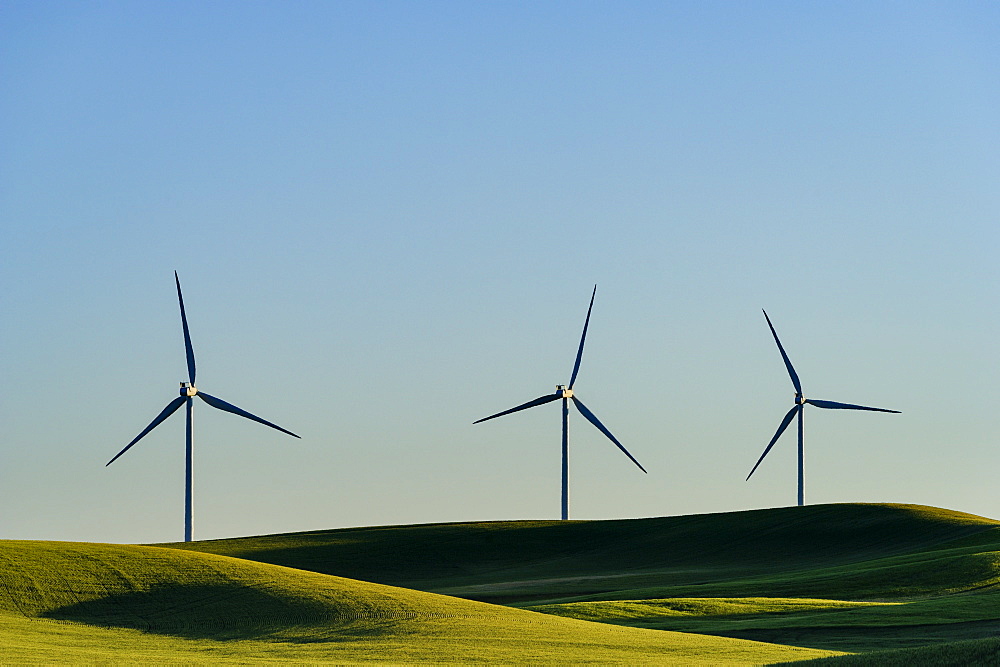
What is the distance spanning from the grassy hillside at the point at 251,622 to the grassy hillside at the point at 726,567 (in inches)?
172

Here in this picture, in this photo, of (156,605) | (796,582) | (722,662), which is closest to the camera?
(722,662)

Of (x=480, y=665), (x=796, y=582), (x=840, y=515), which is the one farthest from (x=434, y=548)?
(x=480, y=665)

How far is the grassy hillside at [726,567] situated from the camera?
1483 inches

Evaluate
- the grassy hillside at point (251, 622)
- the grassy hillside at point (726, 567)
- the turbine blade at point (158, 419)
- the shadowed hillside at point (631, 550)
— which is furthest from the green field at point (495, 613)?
the turbine blade at point (158, 419)

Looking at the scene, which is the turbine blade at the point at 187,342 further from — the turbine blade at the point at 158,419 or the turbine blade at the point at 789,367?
the turbine blade at the point at 789,367

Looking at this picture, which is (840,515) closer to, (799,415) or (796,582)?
(799,415)

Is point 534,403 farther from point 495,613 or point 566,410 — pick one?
point 495,613

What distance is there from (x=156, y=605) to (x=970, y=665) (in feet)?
72.7

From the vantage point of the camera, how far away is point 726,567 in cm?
7038

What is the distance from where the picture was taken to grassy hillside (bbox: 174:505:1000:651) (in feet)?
124

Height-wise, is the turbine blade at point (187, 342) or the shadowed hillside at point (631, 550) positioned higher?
the turbine blade at point (187, 342)

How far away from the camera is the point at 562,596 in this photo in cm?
5569

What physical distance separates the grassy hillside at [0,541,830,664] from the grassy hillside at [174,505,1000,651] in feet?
14.3

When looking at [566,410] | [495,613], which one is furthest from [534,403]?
[495,613]
